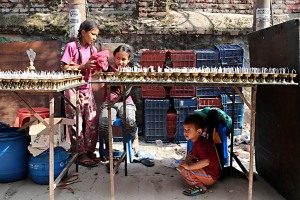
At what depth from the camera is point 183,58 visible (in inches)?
223

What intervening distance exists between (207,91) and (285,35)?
267cm

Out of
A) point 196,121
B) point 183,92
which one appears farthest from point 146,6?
point 196,121

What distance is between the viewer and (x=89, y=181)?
13.1ft

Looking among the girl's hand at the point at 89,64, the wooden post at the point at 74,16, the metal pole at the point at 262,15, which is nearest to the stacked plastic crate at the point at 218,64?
the metal pole at the point at 262,15

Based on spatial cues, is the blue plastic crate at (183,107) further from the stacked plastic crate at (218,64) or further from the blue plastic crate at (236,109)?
the blue plastic crate at (236,109)

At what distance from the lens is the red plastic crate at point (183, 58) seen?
563 cm

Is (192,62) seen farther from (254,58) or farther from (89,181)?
(89,181)

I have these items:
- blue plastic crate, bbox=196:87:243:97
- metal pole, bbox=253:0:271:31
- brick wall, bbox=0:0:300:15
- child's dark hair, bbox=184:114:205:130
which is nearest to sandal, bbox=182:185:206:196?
child's dark hair, bbox=184:114:205:130

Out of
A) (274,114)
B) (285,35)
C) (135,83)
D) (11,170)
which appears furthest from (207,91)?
(11,170)

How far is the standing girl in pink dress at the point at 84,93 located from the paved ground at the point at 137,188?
11.4 inches

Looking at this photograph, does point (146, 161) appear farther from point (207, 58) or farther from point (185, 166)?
point (207, 58)

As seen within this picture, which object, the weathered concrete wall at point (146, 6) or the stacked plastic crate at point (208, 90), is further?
the weathered concrete wall at point (146, 6)

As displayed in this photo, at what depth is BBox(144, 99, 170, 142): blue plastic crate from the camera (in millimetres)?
5684

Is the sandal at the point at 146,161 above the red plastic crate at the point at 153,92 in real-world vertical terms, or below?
below
